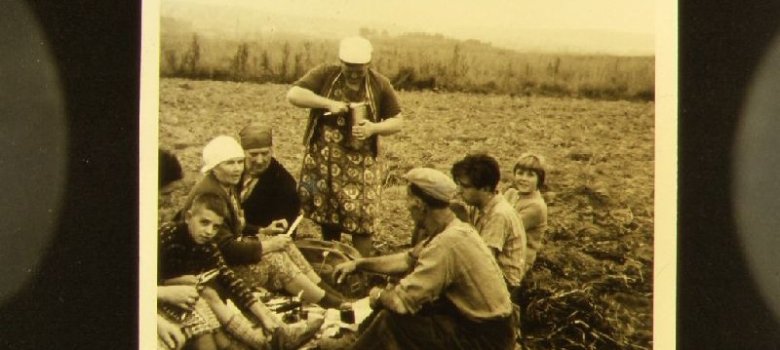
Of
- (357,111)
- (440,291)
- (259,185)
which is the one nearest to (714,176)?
(440,291)

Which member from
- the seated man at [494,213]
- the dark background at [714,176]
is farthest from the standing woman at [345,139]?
the dark background at [714,176]

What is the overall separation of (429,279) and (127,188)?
1.68ft

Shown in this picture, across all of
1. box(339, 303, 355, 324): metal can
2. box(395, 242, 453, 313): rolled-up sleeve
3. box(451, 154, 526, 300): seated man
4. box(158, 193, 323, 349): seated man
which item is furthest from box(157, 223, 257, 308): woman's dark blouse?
box(451, 154, 526, 300): seated man

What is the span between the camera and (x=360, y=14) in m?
1.53

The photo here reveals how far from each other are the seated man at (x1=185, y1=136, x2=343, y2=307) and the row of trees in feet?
0.41

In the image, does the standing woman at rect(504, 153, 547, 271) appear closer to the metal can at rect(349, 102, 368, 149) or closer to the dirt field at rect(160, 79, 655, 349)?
the dirt field at rect(160, 79, 655, 349)

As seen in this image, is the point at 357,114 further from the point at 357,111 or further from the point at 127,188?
the point at 127,188

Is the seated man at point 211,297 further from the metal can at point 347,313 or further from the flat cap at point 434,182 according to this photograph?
the flat cap at point 434,182

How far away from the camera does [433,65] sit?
1541mm

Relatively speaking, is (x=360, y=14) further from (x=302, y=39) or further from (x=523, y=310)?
(x=523, y=310)

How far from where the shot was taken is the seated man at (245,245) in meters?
1.52

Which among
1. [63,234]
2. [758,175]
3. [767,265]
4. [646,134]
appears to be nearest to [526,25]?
[646,134]

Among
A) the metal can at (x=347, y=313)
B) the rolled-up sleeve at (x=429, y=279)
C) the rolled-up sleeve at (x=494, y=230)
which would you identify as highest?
the rolled-up sleeve at (x=494, y=230)

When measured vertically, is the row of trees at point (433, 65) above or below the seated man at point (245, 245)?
above
